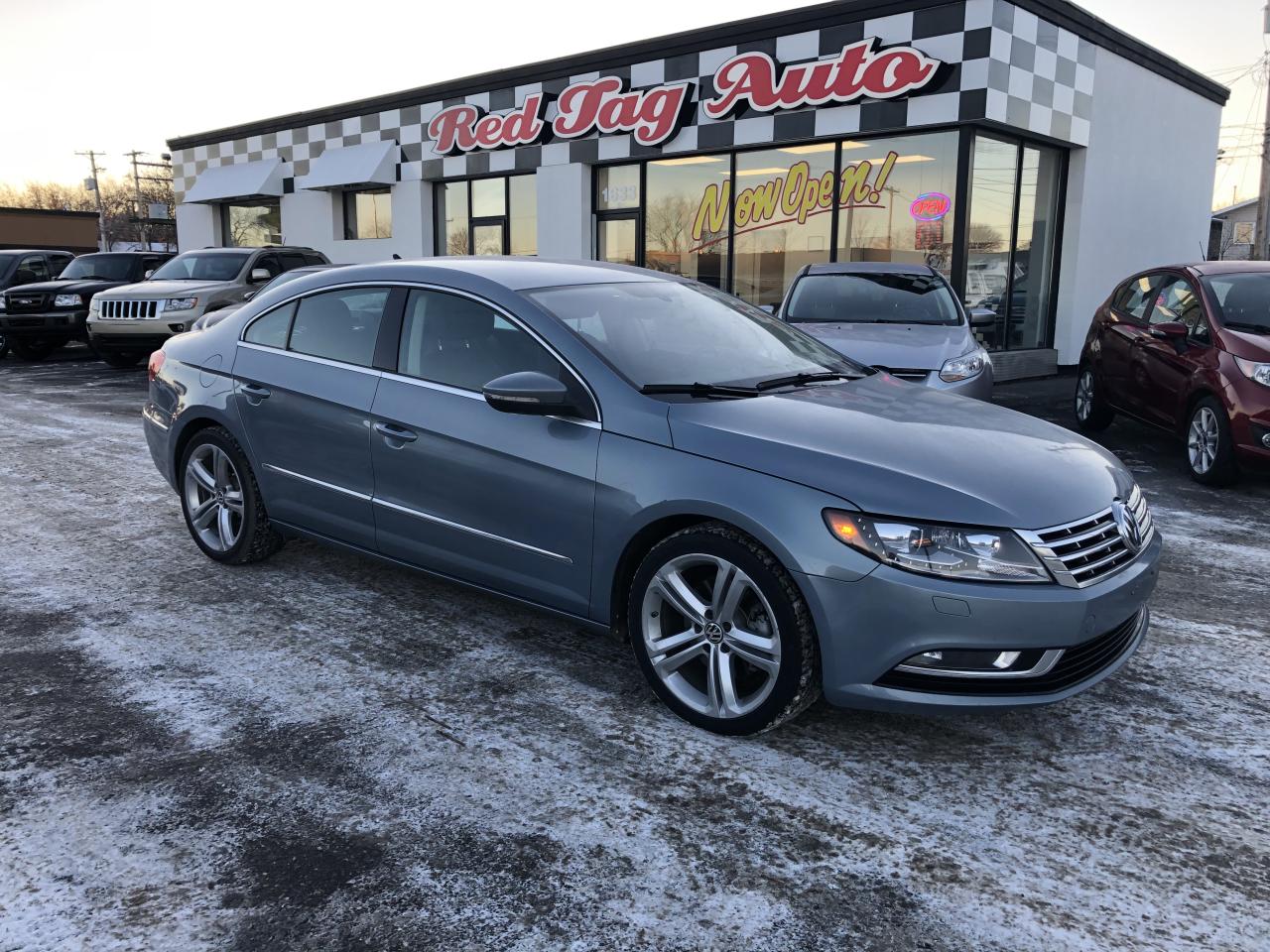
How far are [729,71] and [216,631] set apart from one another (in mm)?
12380

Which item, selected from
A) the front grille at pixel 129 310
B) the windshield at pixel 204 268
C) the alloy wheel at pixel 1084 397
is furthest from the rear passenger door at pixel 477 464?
the windshield at pixel 204 268

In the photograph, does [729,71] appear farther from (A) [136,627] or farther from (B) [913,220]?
(A) [136,627]

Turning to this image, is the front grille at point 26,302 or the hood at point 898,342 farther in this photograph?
the front grille at point 26,302

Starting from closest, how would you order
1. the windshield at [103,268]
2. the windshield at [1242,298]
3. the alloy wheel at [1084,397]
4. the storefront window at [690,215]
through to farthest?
1. the windshield at [1242,298]
2. the alloy wheel at [1084,397]
3. the storefront window at [690,215]
4. the windshield at [103,268]

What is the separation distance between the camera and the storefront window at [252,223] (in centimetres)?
2341

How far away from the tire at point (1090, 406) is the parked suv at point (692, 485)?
5.83 meters

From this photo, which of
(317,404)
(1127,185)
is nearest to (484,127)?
(1127,185)

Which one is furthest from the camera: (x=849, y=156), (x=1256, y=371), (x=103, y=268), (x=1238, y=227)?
(x=1238, y=227)

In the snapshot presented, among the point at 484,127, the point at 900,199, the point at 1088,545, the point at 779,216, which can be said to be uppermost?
the point at 484,127

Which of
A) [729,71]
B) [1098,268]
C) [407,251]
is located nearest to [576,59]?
[729,71]

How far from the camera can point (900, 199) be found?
13484 mm

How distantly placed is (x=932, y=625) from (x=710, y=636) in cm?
69

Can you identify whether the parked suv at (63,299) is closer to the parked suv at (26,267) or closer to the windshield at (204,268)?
the parked suv at (26,267)

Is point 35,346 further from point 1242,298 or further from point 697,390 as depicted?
point 1242,298
